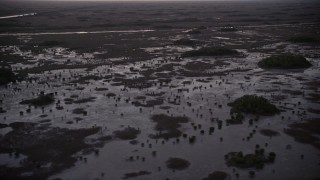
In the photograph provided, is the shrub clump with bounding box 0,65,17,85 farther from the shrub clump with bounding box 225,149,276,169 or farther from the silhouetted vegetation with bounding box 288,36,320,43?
the silhouetted vegetation with bounding box 288,36,320,43

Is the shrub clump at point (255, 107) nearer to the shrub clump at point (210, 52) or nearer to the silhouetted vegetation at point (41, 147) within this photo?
the silhouetted vegetation at point (41, 147)

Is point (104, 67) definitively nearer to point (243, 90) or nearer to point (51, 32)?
point (243, 90)

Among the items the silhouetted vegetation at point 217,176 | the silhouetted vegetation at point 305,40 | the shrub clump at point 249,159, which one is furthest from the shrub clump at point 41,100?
the silhouetted vegetation at point 305,40

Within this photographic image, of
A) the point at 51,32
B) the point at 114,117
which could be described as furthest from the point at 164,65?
the point at 51,32

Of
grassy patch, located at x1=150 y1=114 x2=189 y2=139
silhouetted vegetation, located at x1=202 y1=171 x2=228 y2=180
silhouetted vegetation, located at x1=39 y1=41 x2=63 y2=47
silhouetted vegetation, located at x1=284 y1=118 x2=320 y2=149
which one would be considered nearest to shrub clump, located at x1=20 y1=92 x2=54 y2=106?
grassy patch, located at x1=150 y1=114 x2=189 y2=139

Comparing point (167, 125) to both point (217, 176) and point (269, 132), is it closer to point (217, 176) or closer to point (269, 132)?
point (269, 132)
